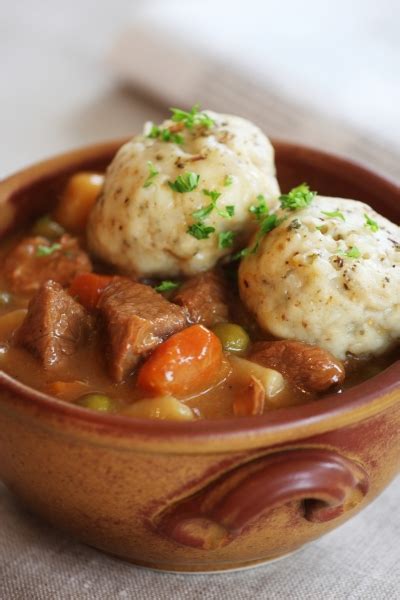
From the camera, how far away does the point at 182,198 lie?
9.38 ft

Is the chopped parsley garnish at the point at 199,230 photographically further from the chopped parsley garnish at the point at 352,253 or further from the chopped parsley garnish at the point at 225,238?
the chopped parsley garnish at the point at 352,253

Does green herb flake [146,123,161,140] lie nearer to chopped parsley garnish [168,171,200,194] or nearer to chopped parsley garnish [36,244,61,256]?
chopped parsley garnish [168,171,200,194]

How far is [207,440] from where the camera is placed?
7.16ft

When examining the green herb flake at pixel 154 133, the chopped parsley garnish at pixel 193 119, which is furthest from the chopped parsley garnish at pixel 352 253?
the green herb flake at pixel 154 133

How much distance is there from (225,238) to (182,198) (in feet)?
0.62

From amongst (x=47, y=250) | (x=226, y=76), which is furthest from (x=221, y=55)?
(x=47, y=250)

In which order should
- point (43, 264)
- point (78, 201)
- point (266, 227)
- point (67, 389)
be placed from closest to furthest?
1. point (67, 389)
2. point (266, 227)
3. point (43, 264)
4. point (78, 201)

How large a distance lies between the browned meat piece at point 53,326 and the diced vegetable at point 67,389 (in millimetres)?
115

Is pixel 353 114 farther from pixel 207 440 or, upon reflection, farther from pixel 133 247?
pixel 207 440

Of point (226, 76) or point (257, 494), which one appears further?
point (226, 76)

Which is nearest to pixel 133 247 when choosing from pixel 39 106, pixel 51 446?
pixel 51 446

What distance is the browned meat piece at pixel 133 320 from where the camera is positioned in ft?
8.60

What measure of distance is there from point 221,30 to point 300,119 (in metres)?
1.00

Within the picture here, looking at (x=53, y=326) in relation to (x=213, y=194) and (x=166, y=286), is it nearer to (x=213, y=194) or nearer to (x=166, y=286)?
(x=166, y=286)
